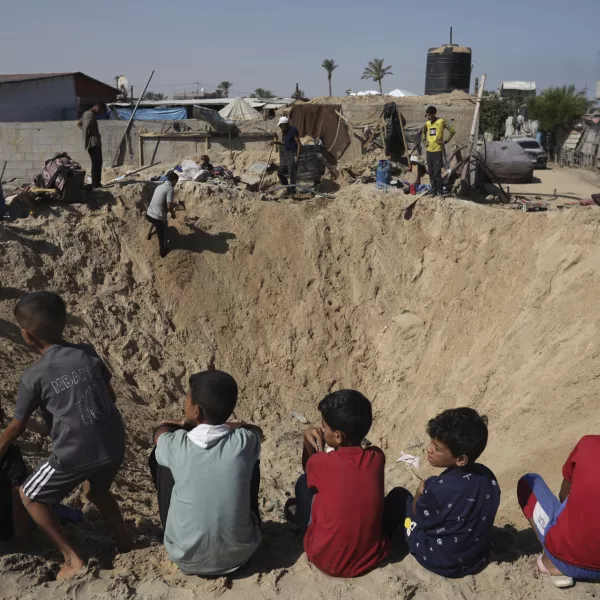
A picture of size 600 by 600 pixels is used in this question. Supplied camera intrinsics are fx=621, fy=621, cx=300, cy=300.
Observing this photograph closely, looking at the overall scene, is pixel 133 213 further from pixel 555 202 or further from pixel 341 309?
pixel 555 202

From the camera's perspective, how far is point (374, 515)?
3.53 m

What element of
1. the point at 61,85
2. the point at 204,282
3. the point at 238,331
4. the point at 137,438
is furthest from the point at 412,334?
the point at 61,85

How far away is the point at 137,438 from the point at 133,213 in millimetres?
4704

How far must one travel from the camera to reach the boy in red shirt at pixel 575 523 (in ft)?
11.0

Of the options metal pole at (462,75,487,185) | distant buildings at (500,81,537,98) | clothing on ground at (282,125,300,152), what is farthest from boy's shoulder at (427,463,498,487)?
distant buildings at (500,81,537,98)

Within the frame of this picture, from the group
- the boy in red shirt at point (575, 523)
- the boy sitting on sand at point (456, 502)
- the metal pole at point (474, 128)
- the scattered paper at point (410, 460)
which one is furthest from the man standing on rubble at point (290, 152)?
the boy in red shirt at point (575, 523)

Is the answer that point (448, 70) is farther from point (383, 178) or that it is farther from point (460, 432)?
point (460, 432)

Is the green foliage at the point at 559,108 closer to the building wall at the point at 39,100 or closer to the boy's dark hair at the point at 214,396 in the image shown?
the building wall at the point at 39,100

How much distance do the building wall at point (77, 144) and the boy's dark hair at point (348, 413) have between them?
12.2 meters

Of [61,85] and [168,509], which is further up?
[61,85]

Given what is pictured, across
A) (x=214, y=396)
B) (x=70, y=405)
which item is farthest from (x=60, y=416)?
(x=214, y=396)

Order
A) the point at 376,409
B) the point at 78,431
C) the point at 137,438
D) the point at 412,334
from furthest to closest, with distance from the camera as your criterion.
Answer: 1. the point at 412,334
2. the point at 376,409
3. the point at 137,438
4. the point at 78,431

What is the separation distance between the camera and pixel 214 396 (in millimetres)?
3369

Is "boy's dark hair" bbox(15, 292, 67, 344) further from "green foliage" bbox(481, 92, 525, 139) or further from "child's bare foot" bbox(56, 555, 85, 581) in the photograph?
"green foliage" bbox(481, 92, 525, 139)
